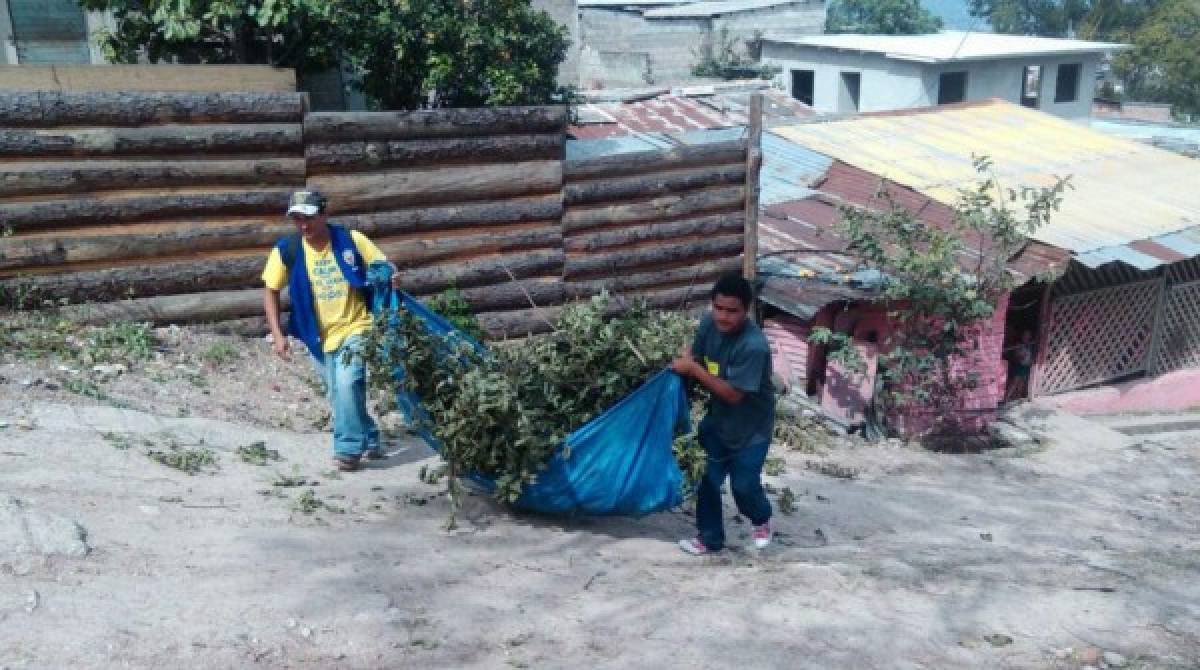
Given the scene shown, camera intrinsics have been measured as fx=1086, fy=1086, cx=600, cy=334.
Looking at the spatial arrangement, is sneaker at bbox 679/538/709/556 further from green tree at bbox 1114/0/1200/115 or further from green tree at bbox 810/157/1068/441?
green tree at bbox 1114/0/1200/115

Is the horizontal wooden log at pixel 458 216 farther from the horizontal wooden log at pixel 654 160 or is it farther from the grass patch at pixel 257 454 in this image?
the grass patch at pixel 257 454

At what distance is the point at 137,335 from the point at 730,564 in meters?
4.11

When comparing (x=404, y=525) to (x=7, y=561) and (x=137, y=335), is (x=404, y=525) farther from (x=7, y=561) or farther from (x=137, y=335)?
(x=137, y=335)

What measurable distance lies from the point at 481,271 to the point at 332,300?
9.28 ft

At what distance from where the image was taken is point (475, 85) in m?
12.1

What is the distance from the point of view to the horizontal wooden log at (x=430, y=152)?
7.69 meters

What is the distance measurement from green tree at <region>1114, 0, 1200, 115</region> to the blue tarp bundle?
121 feet

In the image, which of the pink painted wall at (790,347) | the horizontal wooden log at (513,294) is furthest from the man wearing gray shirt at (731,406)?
the pink painted wall at (790,347)

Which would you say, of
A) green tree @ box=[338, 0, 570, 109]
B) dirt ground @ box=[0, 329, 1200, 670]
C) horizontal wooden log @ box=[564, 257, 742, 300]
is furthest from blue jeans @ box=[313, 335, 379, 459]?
green tree @ box=[338, 0, 570, 109]

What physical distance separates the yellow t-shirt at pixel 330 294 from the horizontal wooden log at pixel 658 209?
11.1ft

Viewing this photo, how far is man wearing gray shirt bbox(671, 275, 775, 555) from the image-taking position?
4.92 m

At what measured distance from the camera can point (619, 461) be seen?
5215mm

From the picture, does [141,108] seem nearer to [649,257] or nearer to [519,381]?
[519,381]

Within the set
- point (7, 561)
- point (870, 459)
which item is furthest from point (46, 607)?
point (870, 459)
